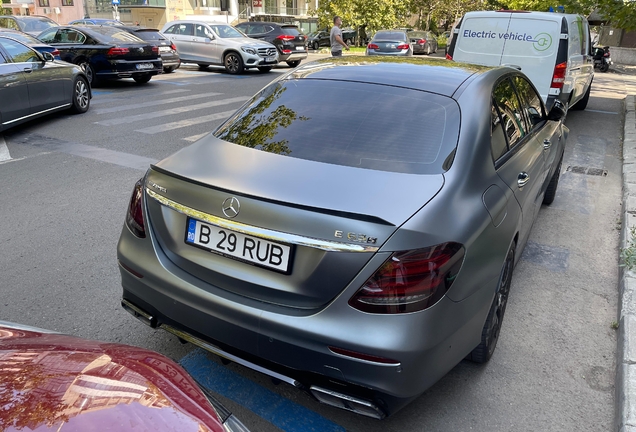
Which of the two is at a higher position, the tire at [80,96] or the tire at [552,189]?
the tire at [80,96]

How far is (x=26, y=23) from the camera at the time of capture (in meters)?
19.8

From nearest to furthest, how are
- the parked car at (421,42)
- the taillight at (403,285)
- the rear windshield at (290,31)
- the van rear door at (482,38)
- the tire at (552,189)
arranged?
the taillight at (403,285) → the tire at (552,189) → the van rear door at (482,38) → the rear windshield at (290,31) → the parked car at (421,42)

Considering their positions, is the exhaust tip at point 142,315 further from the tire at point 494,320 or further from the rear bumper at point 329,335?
the tire at point 494,320

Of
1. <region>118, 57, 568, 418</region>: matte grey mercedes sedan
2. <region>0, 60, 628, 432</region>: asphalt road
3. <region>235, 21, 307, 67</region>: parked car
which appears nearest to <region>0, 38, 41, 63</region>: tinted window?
<region>0, 60, 628, 432</region>: asphalt road

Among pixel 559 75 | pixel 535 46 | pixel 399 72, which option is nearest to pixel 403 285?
pixel 399 72

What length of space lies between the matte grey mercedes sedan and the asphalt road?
1.24 feet

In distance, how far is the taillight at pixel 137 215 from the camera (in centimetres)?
273

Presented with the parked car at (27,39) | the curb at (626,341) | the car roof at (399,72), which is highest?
the parked car at (27,39)

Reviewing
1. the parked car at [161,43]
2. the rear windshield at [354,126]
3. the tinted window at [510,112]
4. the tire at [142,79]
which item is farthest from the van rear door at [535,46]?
the parked car at [161,43]

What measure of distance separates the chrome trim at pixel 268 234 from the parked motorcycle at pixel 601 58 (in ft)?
81.8

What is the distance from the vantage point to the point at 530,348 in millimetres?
3420

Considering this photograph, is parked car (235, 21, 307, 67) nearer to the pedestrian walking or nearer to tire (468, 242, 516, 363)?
the pedestrian walking

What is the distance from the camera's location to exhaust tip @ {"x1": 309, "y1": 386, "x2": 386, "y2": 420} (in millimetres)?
2270

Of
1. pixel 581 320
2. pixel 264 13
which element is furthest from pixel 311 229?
pixel 264 13
